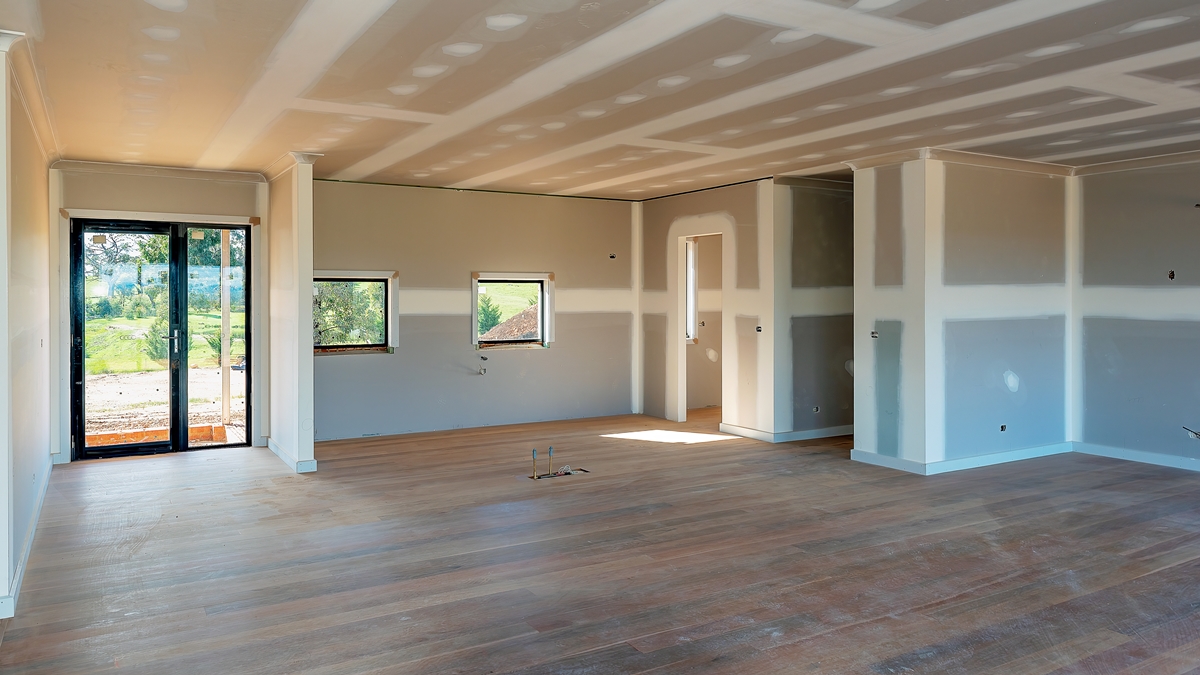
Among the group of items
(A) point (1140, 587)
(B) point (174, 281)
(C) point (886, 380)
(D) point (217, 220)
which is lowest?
(A) point (1140, 587)

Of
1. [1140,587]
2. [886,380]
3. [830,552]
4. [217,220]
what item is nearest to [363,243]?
[217,220]

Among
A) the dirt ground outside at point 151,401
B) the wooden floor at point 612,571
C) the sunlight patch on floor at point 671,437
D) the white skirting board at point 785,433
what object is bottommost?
the wooden floor at point 612,571

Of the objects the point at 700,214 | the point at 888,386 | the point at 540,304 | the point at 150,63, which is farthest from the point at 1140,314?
the point at 150,63

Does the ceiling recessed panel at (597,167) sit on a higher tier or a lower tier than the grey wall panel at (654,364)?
higher

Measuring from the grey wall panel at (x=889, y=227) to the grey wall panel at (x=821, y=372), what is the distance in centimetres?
139

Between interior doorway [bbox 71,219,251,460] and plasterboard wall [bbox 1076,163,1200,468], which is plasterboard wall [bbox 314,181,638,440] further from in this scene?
plasterboard wall [bbox 1076,163,1200,468]

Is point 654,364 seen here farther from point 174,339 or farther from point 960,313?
point 174,339

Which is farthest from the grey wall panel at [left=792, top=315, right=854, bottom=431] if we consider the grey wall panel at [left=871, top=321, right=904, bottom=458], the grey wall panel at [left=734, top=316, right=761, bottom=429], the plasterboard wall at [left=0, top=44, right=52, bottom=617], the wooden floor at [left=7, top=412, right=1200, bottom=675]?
the plasterboard wall at [left=0, top=44, right=52, bottom=617]

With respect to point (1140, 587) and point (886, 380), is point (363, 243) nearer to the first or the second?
point (886, 380)

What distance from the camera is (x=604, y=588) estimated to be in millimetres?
4184

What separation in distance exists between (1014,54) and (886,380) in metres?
3.69

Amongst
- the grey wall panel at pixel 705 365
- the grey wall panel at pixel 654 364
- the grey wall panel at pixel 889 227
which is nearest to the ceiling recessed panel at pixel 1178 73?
the grey wall panel at pixel 889 227

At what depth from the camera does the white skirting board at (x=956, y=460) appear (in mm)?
6898

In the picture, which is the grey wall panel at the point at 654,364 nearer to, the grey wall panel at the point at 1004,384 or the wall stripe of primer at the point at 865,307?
the wall stripe of primer at the point at 865,307
